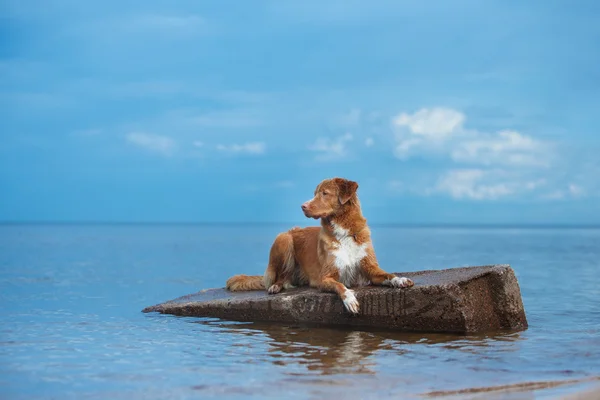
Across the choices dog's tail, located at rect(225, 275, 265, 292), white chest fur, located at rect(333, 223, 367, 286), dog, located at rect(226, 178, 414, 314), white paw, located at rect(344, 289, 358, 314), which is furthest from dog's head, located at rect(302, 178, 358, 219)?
dog's tail, located at rect(225, 275, 265, 292)

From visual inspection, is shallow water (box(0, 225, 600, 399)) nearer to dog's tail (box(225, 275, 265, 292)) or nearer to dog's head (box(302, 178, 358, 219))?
dog's tail (box(225, 275, 265, 292))

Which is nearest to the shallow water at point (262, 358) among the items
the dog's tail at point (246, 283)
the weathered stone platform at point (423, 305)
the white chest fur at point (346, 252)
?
the weathered stone platform at point (423, 305)

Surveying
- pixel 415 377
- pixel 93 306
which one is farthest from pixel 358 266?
pixel 93 306

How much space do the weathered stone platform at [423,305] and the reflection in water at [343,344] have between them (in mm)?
183

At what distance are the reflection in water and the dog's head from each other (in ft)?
5.57

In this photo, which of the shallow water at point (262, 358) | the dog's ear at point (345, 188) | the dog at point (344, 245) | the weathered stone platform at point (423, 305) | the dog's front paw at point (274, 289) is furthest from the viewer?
the dog's front paw at point (274, 289)

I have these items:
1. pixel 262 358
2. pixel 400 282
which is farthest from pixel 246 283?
pixel 262 358

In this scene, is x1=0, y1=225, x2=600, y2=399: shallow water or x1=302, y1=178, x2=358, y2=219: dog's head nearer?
x1=0, y1=225, x2=600, y2=399: shallow water

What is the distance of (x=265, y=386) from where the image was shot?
21.9ft

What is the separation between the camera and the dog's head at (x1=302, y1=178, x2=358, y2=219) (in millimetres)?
9695

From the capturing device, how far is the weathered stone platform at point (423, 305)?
924 cm

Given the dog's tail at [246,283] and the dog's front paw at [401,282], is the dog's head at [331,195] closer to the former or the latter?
the dog's front paw at [401,282]

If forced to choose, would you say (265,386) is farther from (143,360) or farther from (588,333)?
(588,333)

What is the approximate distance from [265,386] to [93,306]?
31.7 ft
